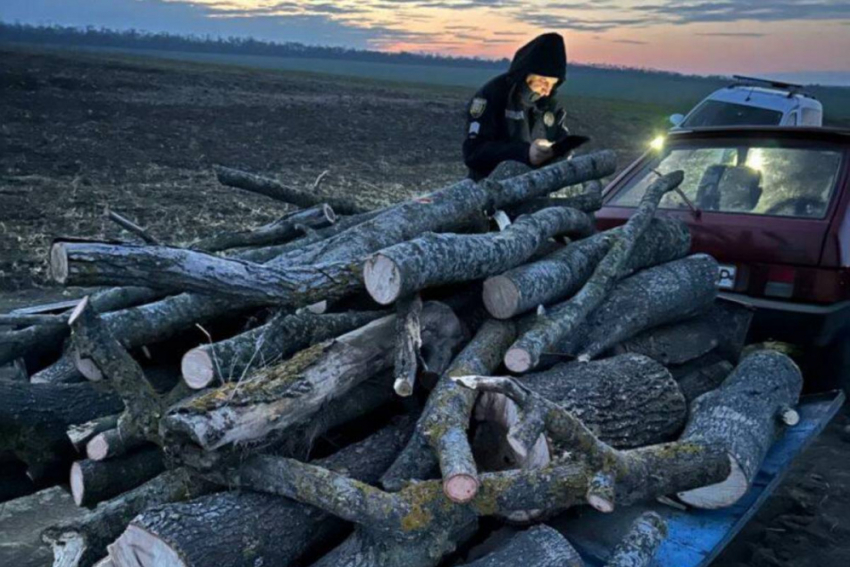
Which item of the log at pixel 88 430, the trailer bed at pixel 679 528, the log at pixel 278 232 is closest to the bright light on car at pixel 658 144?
the log at pixel 278 232

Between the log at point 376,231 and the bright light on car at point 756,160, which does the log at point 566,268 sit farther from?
the bright light on car at point 756,160

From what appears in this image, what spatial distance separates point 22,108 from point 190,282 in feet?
69.7

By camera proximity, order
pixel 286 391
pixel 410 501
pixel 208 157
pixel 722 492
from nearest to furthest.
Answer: pixel 410 501
pixel 286 391
pixel 722 492
pixel 208 157

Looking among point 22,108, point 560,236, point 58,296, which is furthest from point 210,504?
point 22,108

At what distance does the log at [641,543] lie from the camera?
290cm

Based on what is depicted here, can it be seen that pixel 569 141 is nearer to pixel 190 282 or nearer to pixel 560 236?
pixel 560 236

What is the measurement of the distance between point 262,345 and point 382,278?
1.82ft

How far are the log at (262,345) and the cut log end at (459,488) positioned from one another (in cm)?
91

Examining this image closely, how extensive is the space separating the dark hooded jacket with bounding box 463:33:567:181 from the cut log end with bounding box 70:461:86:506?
11.2ft

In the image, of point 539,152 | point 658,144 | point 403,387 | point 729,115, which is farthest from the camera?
point 729,115

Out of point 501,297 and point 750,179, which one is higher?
point 750,179

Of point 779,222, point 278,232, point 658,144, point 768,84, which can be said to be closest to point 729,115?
point 768,84

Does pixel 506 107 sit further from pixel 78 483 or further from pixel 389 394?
pixel 78 483

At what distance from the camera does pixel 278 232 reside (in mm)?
5141
